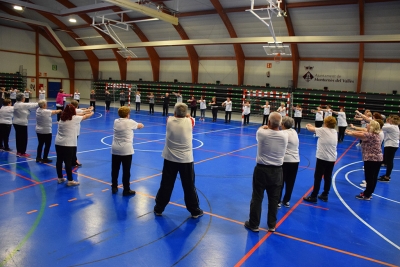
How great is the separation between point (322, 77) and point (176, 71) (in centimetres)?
1295

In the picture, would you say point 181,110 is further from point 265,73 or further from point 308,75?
point 265,73

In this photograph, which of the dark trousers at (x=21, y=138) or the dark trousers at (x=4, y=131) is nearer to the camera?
the dark trousers at (x=21, y=138)

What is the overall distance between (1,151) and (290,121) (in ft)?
27.0

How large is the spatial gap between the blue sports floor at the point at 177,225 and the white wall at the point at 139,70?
23.3 metres

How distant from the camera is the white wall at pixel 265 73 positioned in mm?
23297

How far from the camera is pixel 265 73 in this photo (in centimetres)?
2411

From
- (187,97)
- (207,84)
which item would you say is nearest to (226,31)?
(207,84)

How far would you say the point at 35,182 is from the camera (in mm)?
6434

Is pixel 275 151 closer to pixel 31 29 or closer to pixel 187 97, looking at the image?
pixel 187 97

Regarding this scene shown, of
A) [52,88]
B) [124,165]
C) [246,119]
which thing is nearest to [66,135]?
[124,165]

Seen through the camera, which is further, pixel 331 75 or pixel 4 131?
pixel 331 75

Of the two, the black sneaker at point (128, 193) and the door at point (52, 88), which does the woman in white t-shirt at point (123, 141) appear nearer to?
the black sneaker at point (128, 193)

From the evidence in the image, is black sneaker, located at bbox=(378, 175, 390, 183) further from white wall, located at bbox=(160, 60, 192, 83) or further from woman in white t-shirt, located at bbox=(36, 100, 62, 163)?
white wall, located at bbox=(160, 60, 192, 83)

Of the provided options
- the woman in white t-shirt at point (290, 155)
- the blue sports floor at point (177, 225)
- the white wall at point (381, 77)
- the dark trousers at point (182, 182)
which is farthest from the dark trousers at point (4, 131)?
the white wall at point (381, 77)
